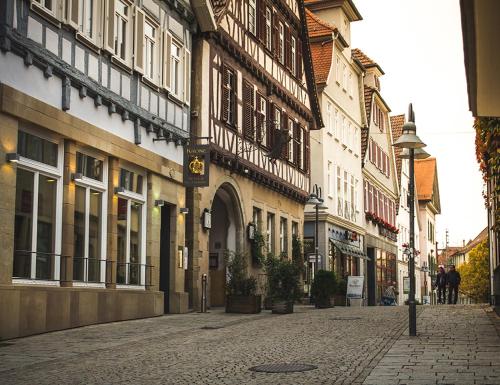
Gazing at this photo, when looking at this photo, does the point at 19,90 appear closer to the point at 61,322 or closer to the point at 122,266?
the point at 61,322

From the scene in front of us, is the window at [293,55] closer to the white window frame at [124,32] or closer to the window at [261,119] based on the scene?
the window at [261,119]

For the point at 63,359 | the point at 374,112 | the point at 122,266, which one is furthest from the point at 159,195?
the point at 374,112

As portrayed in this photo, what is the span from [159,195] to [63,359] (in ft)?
32.7

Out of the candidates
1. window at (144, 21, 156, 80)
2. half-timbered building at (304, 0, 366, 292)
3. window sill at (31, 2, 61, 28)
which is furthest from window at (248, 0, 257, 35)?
window sill at (31, 2, 61, 28)

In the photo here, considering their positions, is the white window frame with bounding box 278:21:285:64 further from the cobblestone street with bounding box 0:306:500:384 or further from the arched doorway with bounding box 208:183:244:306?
the cobblestone street with bounding box 0:306:500:384

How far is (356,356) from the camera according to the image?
12.0m

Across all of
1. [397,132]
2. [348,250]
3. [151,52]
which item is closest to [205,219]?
[151,52]

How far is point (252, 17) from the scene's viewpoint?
29.2 meters

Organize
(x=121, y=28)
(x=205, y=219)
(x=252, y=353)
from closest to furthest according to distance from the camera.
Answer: (x=252, y=353)
(x=121, y=28)
(x=205, y=219)

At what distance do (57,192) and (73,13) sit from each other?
3.50 meters

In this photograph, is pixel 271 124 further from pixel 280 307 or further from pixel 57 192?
pixel 57 192

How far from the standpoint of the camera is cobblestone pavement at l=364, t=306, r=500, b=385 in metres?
9.73

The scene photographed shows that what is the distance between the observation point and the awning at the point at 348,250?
4091 cm

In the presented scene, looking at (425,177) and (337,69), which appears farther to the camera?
(425,177)
